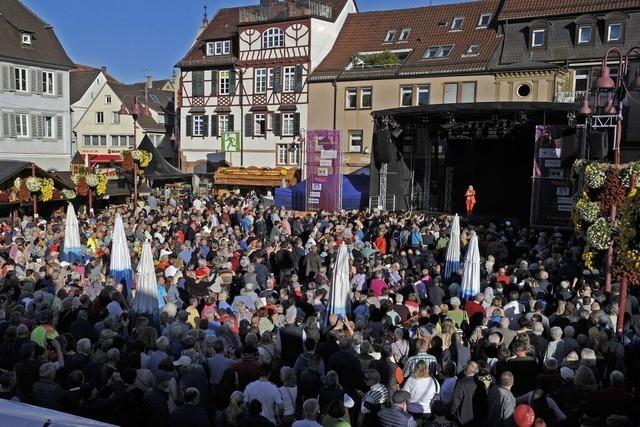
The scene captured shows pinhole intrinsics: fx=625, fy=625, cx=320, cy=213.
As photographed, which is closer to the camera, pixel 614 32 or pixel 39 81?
pixel 614 32

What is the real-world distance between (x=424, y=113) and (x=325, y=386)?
1753 centimetres

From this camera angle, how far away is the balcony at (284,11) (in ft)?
113

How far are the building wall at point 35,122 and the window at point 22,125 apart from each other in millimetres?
156

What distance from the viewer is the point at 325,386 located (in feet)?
21.0

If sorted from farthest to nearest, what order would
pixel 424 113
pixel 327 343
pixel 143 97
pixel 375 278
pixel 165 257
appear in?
pixel 143 97 → pixel 424 113 → pixel 165 257 → pixel 375 278 → pixel 327 343

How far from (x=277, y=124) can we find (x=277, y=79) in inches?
101

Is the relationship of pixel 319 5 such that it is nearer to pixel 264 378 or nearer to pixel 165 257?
pixel 165 257

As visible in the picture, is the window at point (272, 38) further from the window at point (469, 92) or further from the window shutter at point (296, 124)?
the window at point (469, 92)

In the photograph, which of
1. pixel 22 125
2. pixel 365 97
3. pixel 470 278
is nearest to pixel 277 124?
pixel 365 97

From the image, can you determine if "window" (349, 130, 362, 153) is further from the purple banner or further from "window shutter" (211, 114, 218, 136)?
"window shutter" (211, 114, 218, 136)

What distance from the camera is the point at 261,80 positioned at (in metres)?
36.4

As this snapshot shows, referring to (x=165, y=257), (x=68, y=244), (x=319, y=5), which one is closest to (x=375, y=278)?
(x=165, y=257)

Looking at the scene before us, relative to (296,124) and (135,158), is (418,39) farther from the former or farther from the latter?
(135,158)

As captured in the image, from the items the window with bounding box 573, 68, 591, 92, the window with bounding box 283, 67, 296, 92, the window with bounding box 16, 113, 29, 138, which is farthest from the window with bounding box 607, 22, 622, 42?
the window with bounding box 16, 113, 29, 138
